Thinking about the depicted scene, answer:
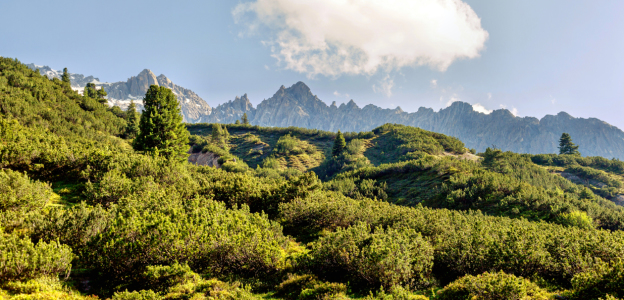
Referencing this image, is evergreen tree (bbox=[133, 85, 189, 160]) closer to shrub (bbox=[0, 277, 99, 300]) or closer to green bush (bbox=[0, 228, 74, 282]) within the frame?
green bush (bbox=[0, 228, 74, 282])

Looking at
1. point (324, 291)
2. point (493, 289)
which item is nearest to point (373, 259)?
point (324, 291)

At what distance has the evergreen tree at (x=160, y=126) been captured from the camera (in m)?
22.6

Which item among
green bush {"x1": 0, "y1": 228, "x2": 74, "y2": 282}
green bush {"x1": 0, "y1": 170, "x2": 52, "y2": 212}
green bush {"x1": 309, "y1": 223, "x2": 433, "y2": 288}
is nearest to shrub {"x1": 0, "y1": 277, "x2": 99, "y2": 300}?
green bush {"x1": 0, "y1": 228, "x2": 74, "y2": 282}

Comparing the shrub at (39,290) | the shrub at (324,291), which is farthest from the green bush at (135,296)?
the shrub at (324,291)

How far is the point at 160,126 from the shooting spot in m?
23.4

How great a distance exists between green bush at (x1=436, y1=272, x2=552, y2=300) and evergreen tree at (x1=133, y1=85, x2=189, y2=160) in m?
22.7

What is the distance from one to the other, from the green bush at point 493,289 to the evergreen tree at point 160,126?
2274 centimetres

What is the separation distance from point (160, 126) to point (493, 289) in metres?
26.5

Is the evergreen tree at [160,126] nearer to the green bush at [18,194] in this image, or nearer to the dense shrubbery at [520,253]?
the green bush at [18,194]

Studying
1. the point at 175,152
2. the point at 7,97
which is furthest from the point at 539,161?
the point at 7,97

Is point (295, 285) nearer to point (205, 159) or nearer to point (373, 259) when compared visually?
point (373, 259)

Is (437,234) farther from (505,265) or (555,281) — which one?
(555,281)

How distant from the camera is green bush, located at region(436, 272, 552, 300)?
5.68 meters

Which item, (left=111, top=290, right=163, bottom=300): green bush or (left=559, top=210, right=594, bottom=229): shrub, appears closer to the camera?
(left=111, top=290, right=163, bottom=300): green bush
